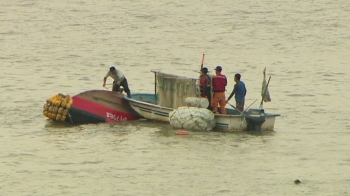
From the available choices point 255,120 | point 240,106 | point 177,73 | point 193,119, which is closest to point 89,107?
point 193,119

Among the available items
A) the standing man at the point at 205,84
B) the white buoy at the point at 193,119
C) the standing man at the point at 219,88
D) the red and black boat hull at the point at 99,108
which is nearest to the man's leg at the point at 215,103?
the standing man at the point at 219,88

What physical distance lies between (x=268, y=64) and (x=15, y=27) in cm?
1289

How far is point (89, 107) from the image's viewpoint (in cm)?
2380

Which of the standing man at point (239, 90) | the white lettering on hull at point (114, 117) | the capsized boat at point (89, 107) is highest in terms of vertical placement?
the standing man at point (239, 90)

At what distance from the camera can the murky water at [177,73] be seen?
18984mm

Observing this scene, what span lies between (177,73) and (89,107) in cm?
954

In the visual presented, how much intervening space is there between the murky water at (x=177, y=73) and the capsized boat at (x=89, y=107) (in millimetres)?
250

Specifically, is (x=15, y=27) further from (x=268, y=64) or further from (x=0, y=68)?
(x=268, y=64)

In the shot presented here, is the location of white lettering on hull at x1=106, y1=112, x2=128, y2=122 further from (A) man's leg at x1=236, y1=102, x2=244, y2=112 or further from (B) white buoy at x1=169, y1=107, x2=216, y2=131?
(A) man's leg at x1=236, y1=102, x2=244, y2=112

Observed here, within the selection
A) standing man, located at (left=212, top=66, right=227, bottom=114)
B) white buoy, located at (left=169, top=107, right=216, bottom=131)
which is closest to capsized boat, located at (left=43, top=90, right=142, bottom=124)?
→ white buoy, located at (left=169, top=107, right=216, bottom=131)

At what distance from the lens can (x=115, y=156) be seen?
68.3ft

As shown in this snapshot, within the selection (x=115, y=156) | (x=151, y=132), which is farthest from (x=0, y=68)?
(x=115, y=156)

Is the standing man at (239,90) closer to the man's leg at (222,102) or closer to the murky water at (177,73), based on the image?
the man's leg at (222,102)

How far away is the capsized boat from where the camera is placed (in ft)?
77.6
